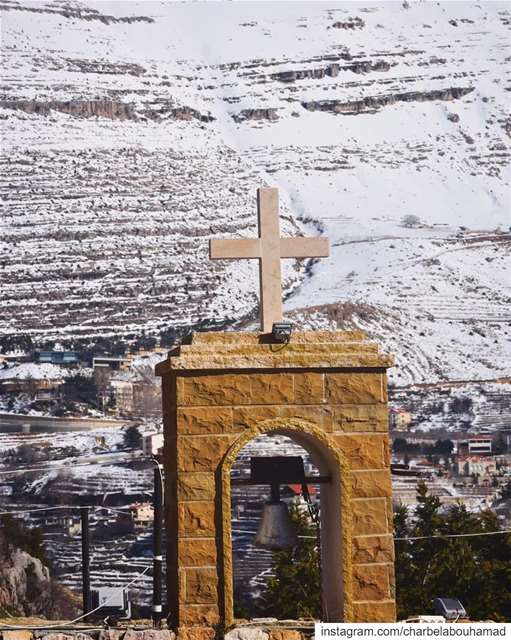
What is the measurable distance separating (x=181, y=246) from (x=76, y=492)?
55148 mm

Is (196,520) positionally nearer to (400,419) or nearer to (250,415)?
(250,415)

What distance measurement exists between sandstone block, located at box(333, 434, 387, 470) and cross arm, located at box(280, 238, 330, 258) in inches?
51.7

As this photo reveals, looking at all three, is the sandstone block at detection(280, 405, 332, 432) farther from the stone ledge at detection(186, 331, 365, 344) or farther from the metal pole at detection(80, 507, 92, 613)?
the metal pole at detection(80, 507, 92, 613)

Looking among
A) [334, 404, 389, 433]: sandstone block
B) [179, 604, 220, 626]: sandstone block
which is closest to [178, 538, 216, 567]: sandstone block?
[179, 604, 220, 626]: sandstone block

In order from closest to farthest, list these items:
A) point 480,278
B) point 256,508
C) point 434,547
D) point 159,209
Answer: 1. point 434,547
2. point 256,508
3. point 480,278
4. point 159,209

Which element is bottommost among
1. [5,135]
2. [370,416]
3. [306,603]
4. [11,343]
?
[306,603]

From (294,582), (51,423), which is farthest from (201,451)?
(51,423)

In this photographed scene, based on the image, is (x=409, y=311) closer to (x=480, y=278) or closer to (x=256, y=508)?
(x=480, y=278)

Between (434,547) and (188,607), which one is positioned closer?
(188,607)

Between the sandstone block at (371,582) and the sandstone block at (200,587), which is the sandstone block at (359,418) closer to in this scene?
the sandstone block at (371,582)

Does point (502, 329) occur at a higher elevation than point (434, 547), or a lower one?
higher

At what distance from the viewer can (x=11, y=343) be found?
150 metres

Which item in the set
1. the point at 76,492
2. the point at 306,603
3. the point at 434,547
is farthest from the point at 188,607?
the point at 76,492

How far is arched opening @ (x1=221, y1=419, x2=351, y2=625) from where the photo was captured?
31.3 ft
